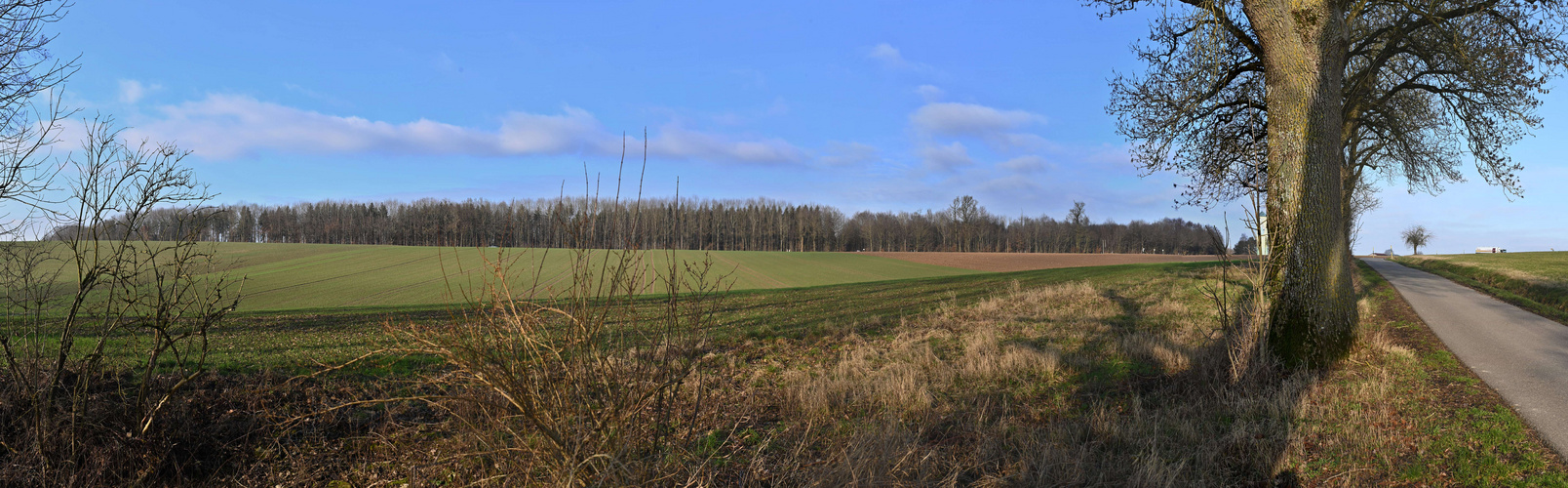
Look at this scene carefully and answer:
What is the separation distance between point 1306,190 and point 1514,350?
4.11 metres

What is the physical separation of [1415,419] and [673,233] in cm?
680

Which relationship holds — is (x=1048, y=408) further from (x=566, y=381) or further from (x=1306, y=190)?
(x=566, y=381)

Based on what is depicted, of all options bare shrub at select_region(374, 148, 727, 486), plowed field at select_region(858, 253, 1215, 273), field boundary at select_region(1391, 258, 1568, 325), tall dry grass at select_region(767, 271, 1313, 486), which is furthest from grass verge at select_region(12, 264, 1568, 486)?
plowed field at select_region(858, 253, 1215, 273)

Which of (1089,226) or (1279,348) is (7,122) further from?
(1089,226)

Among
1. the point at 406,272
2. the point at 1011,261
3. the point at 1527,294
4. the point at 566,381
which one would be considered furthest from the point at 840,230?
the point at 566,381

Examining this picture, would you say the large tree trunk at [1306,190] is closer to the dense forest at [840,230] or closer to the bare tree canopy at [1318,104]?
the bare tree canopy at [1318,104]

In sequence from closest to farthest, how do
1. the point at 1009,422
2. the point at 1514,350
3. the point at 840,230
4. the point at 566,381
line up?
the point at 566,381 < the point at 1009,422 < the point at 1514,350 < the point at 840,230

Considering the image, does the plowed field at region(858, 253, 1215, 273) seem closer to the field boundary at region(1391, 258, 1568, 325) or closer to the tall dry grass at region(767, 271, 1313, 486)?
the field boundary at region(1391, 258, 1568, 325)

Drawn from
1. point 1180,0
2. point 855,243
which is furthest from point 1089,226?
point 1180,0

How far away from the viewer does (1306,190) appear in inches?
314

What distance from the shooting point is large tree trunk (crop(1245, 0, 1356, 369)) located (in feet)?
25.6

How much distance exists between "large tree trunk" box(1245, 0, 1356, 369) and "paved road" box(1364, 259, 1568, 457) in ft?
5.02

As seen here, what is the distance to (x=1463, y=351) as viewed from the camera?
8688 millimetres

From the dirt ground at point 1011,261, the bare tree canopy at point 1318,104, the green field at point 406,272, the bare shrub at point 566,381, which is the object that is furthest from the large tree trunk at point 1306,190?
the dirt ground at point 1011,261
